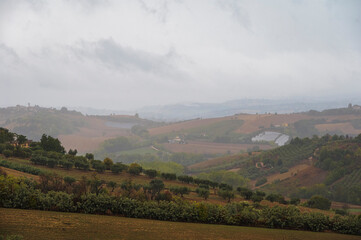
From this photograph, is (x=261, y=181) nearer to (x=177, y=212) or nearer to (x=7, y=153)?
(x=7, y=153)

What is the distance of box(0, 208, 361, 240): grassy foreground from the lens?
58.0 ft

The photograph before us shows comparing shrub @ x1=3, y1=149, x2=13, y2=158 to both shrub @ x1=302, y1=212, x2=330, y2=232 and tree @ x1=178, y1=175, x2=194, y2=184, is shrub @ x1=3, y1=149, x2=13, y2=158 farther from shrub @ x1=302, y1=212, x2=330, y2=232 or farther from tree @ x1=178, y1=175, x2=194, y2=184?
shrub @ x1=302, y1=212, x2=330, y2=232

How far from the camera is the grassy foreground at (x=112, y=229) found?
58.0ft

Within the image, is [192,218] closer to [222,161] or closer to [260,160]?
[260,160]

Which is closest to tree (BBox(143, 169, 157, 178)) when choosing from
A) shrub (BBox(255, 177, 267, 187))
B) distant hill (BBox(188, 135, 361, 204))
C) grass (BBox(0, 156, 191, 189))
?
grass (BBox(0, 156, 191, 189))

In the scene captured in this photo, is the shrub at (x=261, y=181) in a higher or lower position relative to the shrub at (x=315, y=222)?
lower

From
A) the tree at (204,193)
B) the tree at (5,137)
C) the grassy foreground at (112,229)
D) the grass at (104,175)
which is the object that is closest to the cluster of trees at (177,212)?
the grassy foreground at (112,229)

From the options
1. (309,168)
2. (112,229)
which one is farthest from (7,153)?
(309,168)

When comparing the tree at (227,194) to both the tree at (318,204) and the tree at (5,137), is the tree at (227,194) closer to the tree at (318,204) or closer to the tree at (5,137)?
the tree at (318,204)

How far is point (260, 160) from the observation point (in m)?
125

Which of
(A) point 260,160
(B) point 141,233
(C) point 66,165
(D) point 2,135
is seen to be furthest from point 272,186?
(B) point 141,233

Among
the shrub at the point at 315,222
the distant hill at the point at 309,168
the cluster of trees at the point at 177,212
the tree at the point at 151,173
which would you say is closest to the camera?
the cluster of trees at the point at 177,212

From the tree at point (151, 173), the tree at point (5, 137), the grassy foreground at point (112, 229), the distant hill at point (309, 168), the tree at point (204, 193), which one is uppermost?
the tree at point (5, 137)

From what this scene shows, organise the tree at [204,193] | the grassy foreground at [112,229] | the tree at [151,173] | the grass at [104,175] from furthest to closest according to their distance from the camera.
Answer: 1. the tree at [151,173]
2. the grass at [104,175]
3. the tree at [204,193]
4. the grassy foreground at [112,229]
